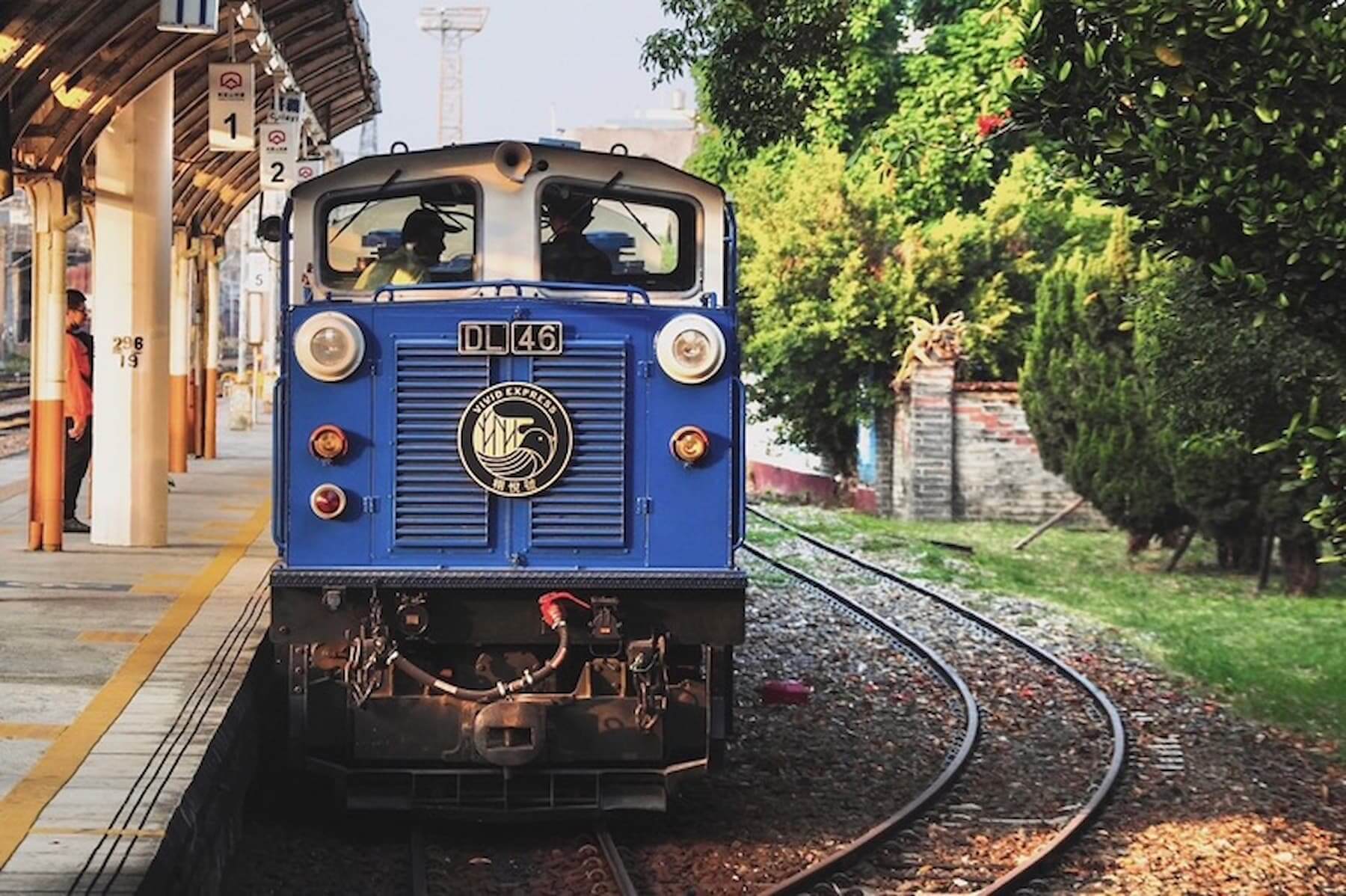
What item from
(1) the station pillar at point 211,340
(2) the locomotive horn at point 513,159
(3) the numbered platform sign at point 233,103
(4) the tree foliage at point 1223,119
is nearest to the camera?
(4) the tree foliage at point 1223,119

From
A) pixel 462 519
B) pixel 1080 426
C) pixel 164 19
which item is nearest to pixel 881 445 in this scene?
pixel 1080 426

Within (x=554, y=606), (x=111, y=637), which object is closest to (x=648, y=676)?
(x=554, y=606)

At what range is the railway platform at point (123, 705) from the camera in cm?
600

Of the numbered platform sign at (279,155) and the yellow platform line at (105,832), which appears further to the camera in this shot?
the numbered platform sign at (279,155)

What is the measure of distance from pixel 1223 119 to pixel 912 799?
12.7ft

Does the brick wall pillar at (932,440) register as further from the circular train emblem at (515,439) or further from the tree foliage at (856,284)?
the circular train emblem at (515,439)

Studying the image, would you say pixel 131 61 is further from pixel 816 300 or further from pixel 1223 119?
pixel 816 300

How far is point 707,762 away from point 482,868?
1071 millimetres

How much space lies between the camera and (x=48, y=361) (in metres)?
13.4

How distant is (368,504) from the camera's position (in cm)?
822

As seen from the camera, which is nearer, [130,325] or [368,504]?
[368,504]

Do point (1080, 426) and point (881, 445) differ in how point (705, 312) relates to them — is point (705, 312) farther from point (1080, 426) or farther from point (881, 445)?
point (881, 445)

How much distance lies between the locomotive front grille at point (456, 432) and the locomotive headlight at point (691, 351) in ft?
0.63

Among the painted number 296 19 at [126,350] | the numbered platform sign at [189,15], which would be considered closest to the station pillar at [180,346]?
the painted number 296 19 at [126,350]
